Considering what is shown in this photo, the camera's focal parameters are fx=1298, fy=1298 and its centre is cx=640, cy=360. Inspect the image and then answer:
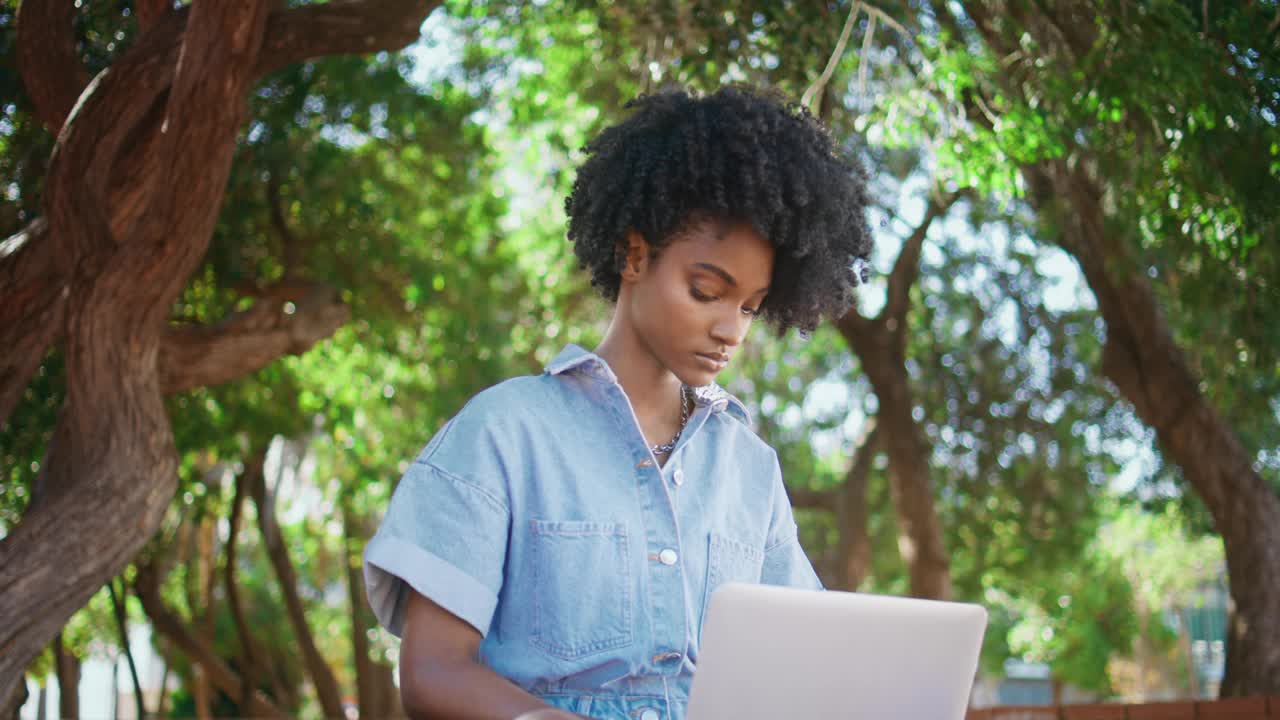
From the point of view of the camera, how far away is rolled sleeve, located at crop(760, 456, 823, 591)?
2443mm

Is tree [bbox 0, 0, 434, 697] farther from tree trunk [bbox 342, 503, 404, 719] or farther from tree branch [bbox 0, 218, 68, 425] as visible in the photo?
tree trunk [bbox 342, 503, 404, 719]

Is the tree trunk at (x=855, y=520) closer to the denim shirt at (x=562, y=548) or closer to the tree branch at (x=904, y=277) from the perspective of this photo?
the tree branch at (x=904, y=277)

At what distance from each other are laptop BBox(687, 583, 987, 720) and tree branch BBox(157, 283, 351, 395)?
18.7ft

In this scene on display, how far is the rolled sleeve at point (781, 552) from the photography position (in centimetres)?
244

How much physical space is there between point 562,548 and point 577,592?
0.24 ft

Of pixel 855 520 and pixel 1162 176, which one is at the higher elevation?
pixel 1162 176

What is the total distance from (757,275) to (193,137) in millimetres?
3390

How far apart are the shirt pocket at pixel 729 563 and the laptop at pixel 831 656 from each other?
1.41ft

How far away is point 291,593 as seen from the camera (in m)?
13.4

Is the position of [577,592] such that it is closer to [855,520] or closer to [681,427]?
[681,427]

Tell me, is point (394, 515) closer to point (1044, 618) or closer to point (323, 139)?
point (323, 139)

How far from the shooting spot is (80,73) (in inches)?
221

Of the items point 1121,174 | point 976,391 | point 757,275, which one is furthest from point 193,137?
point 976,391

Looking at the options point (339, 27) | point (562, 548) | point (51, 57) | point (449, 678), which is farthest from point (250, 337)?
point (449, 678)
